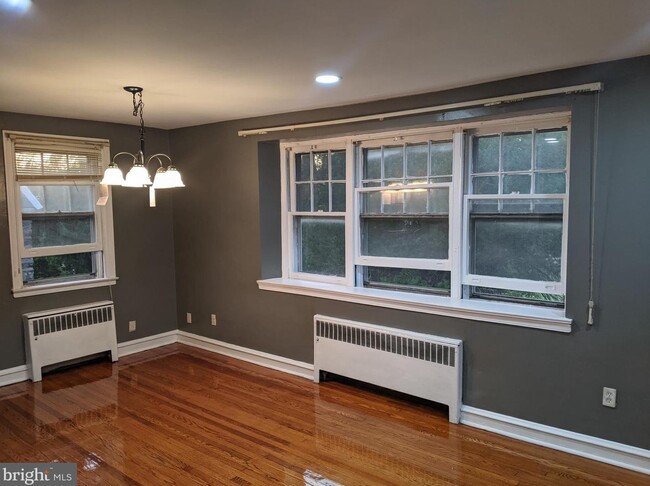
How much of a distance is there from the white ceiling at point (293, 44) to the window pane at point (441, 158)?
Answer: 49 cm

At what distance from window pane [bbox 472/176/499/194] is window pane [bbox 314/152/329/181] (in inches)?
54.9

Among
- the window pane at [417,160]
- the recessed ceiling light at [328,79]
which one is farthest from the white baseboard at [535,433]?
the recessed ceiling light at [328,79]

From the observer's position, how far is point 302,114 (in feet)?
13.7

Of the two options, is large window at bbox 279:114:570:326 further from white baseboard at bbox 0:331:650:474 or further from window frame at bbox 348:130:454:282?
white baseboard at bbox 0:331:650:474

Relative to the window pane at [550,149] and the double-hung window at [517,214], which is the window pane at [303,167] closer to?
the double-hung window at [517,214]

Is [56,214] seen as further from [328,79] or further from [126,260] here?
[328,79]

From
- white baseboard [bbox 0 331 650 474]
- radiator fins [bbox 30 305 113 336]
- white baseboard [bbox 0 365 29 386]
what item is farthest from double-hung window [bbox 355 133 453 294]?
white baseboard [bbox 0 365 29 386]

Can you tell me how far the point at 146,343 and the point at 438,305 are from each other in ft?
11.0

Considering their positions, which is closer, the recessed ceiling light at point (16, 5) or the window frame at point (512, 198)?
the recessed ceiling light at point (16, 5)

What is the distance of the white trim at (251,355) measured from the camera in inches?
173

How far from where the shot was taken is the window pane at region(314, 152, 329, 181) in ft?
14.5

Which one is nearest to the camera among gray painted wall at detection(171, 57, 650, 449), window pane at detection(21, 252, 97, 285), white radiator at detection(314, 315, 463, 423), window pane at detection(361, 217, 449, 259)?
gray painted wall at detection(171, 57, 650, 449)

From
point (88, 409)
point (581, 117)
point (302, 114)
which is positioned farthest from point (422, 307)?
point (88, 409)

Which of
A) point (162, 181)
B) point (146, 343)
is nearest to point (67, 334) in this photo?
point (146, 343)
